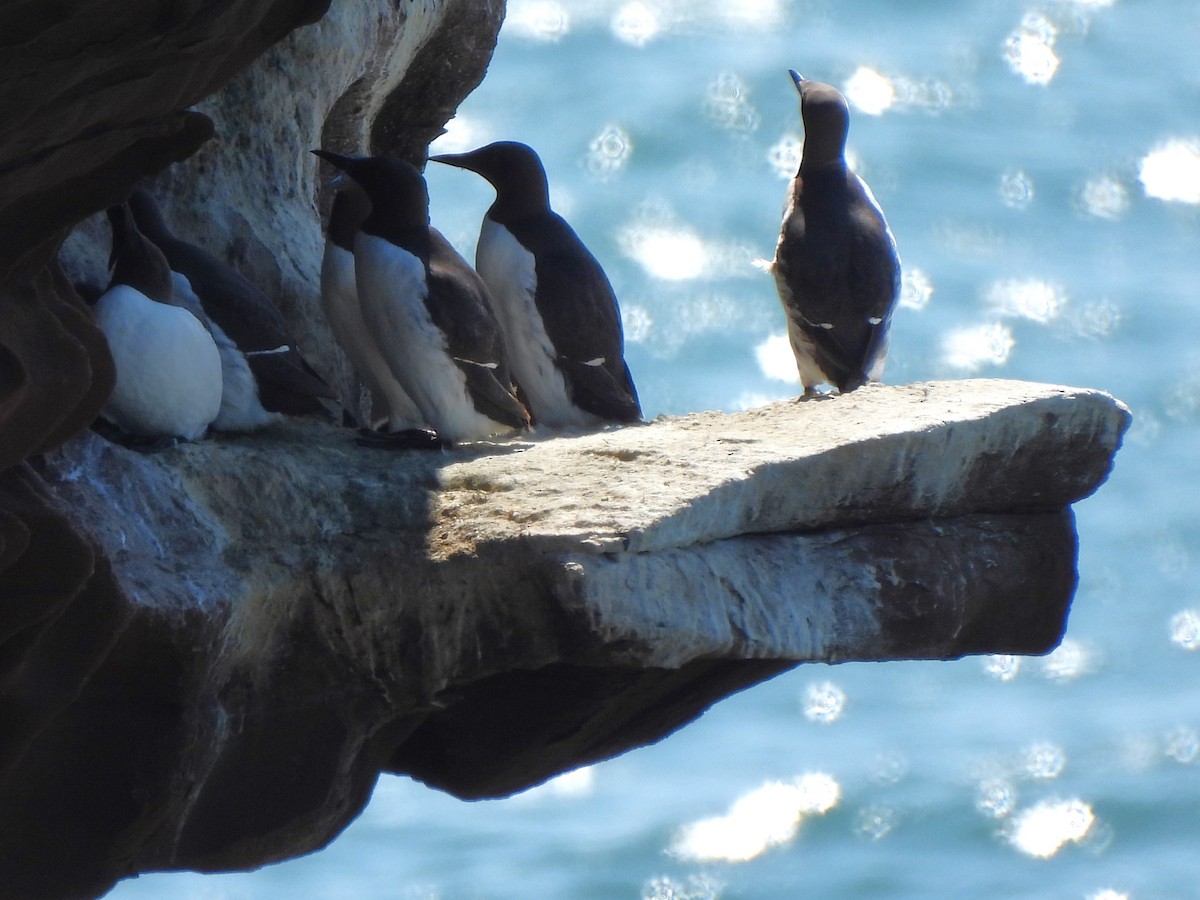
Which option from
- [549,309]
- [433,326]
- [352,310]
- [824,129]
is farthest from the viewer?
[824,129]

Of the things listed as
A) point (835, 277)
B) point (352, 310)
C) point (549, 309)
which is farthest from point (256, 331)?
point (835, 277)

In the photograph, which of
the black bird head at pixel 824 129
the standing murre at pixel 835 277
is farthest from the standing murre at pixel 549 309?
the black bird head at pixel 824 129

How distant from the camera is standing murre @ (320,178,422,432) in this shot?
5.38 metres

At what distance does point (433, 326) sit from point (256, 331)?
497mm

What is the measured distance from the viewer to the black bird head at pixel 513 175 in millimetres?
5770

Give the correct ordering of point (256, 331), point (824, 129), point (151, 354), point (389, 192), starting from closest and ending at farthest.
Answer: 1. point (151, 354)
2. point (256, 331)
3. point (389, 192)
4. point (824, 129)

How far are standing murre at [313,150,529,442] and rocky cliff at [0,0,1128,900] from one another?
0.33 meters

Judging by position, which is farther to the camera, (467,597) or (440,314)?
(440,314)

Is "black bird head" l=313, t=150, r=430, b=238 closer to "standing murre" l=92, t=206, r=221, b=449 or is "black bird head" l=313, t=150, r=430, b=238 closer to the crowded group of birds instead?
the crowded group of birds

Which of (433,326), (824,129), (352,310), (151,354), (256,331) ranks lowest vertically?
(151,354)

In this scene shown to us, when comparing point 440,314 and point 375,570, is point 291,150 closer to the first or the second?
point 440,314

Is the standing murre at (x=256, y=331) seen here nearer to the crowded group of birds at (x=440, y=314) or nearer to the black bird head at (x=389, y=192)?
the crowded group of birds at (x=440, y=314)

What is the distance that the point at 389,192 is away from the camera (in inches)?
207

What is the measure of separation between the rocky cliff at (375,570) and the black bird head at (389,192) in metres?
0.72
